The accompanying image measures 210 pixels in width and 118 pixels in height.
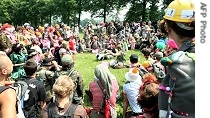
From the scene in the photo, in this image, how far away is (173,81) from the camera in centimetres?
211

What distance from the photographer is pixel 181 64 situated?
78.5 inches

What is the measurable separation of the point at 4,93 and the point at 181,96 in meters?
1.48

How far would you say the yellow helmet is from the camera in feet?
6.65

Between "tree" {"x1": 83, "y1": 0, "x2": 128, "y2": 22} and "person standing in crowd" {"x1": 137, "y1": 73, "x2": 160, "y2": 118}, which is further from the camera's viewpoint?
"tree" {"x1": 83, "y1": 0, "x2": 128, "y2": 22}

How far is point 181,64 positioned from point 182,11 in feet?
1.01

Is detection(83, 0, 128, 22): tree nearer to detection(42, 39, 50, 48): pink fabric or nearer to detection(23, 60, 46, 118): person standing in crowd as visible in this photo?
detection(42, 39, 50, 48): pink fabric

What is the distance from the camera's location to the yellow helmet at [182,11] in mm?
2027

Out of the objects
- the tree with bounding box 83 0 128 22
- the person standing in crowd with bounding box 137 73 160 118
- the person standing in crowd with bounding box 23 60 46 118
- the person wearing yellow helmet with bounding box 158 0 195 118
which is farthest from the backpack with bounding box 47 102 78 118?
the tree with bounding box 83 0 128 22

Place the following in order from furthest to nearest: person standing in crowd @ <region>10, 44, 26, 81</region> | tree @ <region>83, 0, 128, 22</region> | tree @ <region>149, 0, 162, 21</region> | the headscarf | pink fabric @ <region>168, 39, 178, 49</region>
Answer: tree @ <region>83, 0, 128, 22</region> → tree @ <region>149, 0, 162, 21</region> → person standing in crowd @ <region>10, 44, 26, 81</region> → the headscarf → pink fabric @ <region>168, 39, 178, 49</region>

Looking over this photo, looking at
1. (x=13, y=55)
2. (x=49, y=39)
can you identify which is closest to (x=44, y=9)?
(x=49, y=39)

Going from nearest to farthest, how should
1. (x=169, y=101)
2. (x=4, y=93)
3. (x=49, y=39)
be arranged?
(x=169, y=101)
(x=4, y=93)
(x=49, y=39)

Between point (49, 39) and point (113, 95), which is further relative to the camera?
point (49, 39)
